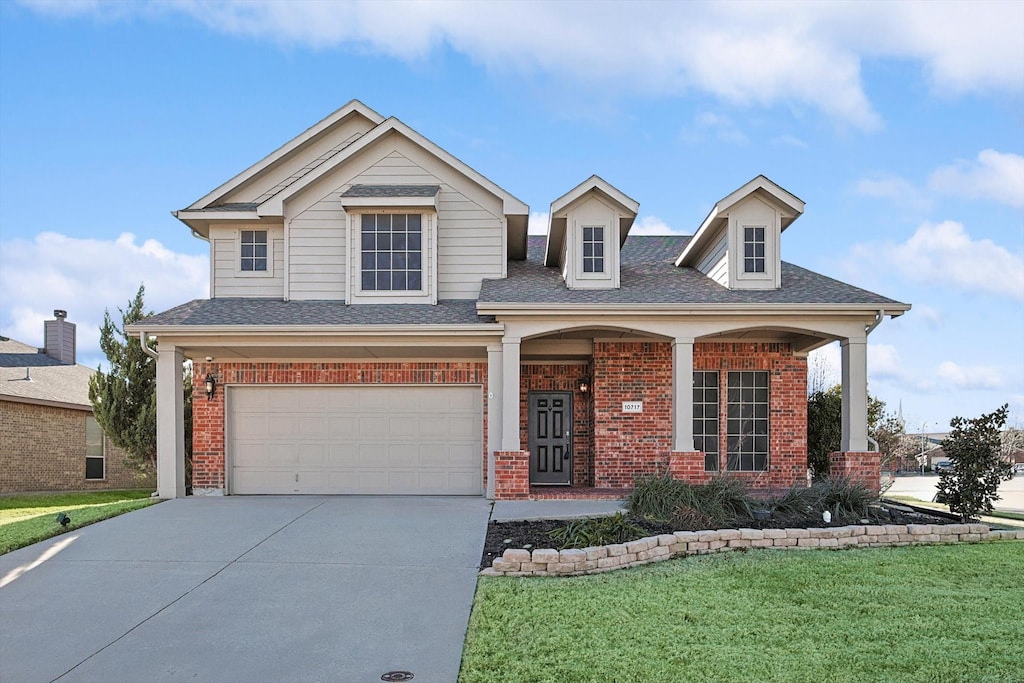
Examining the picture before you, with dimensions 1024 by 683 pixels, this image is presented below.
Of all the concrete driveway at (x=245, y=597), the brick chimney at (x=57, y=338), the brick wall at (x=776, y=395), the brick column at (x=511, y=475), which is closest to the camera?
the concrete driveway at (x=245, y=597)

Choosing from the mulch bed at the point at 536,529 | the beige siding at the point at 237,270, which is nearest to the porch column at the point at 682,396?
the mulch bed at the point at 536,529

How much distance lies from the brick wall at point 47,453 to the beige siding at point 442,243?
8410 mm

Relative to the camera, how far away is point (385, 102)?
15.7 m

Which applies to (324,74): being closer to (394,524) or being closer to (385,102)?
(385,102)

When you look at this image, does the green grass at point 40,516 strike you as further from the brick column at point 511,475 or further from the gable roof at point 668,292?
the gable roof at point 668,292

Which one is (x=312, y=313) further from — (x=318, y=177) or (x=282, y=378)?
→ (x=318, y=177)

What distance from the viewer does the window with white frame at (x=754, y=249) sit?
14250mm

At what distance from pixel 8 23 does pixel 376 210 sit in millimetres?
6450

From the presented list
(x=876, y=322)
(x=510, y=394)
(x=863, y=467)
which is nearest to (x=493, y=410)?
(x=510, y=394)

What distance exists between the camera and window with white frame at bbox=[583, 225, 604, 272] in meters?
14.4

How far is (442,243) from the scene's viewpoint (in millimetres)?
14695

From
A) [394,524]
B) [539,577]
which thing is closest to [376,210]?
[394,524]

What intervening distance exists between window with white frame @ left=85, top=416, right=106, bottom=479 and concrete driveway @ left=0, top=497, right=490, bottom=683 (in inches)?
492

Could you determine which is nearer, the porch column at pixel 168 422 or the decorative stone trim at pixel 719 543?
the decorative stone trim at pixel 719 543
